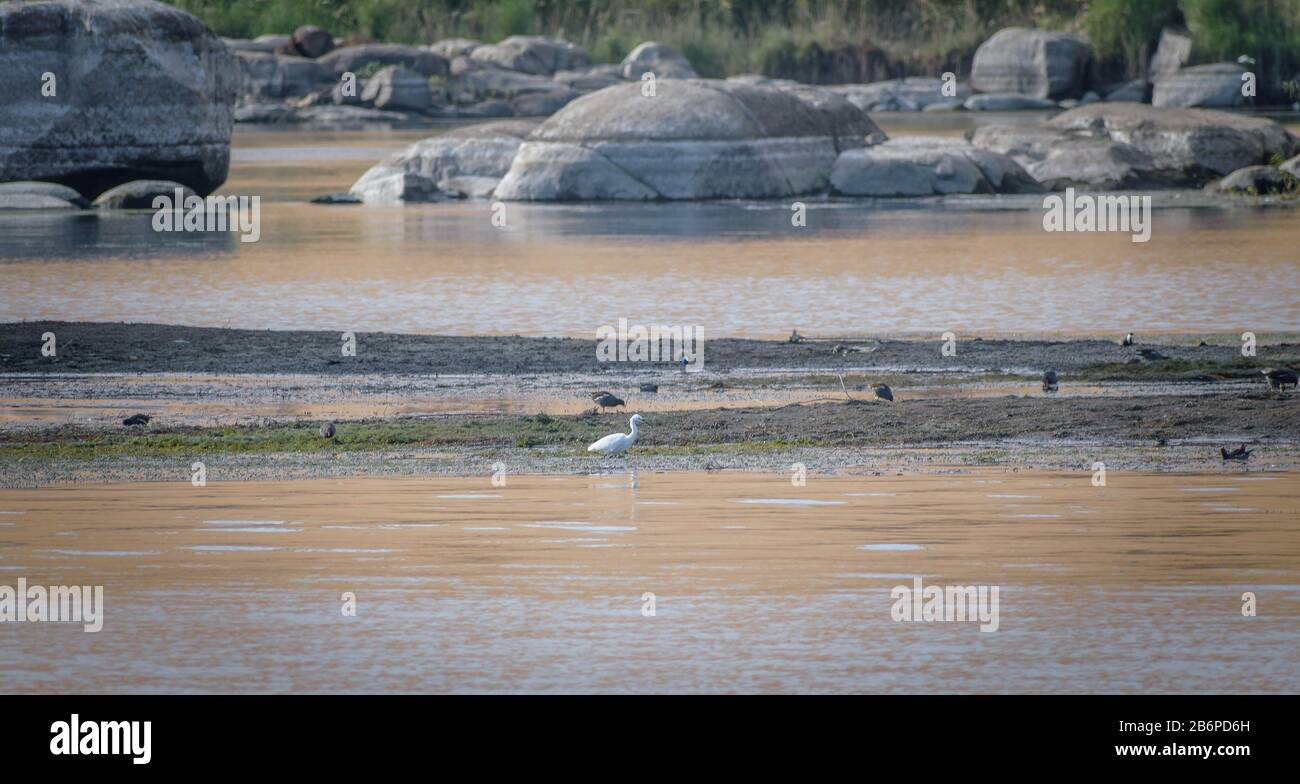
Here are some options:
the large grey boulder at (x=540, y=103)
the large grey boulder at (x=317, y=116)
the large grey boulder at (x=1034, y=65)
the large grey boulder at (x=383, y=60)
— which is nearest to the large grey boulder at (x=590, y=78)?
the large grey boulder at (x=540, y=103)

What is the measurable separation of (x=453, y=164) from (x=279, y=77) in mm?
41075

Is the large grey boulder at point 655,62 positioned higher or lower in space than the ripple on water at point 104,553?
higher

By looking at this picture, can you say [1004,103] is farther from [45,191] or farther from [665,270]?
[665,270]

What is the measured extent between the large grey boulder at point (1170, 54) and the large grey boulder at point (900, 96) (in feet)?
21.8

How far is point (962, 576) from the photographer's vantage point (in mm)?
10328

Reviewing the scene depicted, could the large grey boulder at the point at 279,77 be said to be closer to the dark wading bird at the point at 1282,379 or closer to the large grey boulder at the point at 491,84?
the large grey boulder at the point at 491,84

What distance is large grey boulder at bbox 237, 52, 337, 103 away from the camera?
265 ft

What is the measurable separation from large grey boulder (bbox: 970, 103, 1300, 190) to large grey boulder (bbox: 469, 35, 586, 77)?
44.6 m

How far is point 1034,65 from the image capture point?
245 ft


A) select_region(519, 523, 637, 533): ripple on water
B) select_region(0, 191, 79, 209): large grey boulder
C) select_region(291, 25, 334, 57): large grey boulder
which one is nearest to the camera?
select_region(519, 523, 637, 533): ripple on water

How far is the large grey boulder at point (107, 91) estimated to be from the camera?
35969mm

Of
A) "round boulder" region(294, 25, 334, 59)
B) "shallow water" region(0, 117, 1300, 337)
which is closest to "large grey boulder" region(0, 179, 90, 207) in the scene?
"shallow water" region(0, 117, 1300, 337)

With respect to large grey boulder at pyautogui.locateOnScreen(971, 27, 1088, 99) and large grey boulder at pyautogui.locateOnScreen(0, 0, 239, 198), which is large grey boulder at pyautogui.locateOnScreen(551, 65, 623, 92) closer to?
large grey boulder at pyautogui.locateOnScreen(971, 27, 1088, 99)

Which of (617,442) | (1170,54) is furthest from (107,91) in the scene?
(1170,54)
